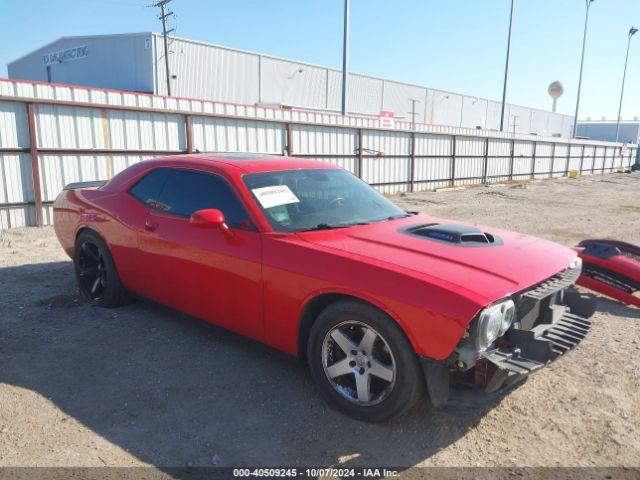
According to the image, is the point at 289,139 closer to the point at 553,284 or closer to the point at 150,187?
the point at 150,187

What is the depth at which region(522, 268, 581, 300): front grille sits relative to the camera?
2.68 meters

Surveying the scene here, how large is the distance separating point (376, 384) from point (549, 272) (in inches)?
49.7

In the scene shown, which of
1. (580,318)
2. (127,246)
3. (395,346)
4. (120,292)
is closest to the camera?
(395,346)

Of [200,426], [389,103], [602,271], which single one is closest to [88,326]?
[200,426]

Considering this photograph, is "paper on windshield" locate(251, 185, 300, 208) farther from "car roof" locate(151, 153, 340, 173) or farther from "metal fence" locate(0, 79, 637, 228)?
"metal fence" locate(0, 79, 637, 228)

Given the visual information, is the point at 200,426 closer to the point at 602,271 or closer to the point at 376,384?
the point at 376,384

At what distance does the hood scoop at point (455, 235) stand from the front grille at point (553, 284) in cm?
44

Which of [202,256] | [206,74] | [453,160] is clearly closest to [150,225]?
[202,256]

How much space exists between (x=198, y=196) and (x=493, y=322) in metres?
2.40

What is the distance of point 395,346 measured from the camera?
257 centimetres

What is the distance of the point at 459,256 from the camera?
2.86 metres

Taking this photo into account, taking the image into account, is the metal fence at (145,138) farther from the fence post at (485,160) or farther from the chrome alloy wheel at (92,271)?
the chrome alloy wheel at (92,271)

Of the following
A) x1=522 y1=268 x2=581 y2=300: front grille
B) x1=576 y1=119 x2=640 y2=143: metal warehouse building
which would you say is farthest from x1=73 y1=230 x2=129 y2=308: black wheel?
x1=576 y1=119 x2=640 y2=143: metal warehouse building

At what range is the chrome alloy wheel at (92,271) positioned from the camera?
4.64 meters
